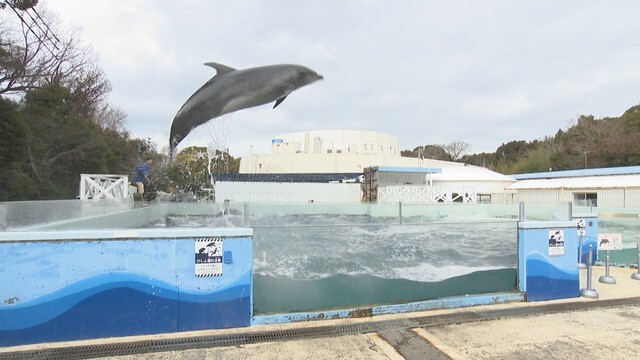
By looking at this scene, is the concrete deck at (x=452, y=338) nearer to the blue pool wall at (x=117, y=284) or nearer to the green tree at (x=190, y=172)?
the blue pool wall at (x=117, y=284)

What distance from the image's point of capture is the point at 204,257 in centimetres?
474

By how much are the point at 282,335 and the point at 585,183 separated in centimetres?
3401

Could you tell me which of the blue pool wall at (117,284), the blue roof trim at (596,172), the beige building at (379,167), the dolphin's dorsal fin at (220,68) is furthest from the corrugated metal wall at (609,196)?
the blue pool wall at (117,284)

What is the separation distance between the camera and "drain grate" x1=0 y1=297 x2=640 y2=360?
160 inches

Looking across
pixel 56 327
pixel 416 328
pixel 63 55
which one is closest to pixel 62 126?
pixel 63 55

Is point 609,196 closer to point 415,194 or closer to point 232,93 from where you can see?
point 415,194

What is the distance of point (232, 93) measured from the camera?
231 inches

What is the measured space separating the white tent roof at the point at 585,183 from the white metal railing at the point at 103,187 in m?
29.5

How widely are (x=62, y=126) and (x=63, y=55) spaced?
5366 mm

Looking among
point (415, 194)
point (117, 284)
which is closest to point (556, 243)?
point (117, 284)

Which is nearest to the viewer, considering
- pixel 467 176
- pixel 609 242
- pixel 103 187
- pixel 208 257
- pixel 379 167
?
pixel 208 257

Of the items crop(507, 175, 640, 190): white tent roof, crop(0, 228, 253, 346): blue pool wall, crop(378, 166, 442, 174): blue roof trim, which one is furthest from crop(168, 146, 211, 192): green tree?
crop(507, 175, 640, 190): white tent roof

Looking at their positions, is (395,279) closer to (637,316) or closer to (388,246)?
(388,246)

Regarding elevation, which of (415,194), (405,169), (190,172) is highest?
(405,169)
